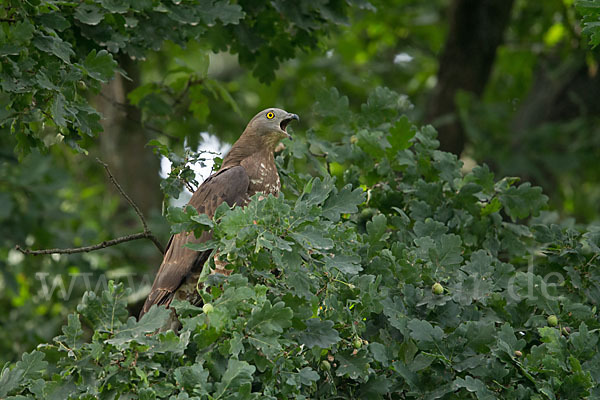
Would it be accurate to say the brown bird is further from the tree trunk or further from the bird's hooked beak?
the tree trunk

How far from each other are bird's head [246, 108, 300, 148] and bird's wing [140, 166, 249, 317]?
13.3 inches

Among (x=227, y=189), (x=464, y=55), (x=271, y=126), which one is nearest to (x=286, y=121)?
(x=271, y=126)

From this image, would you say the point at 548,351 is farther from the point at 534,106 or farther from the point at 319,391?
the point at 534,106

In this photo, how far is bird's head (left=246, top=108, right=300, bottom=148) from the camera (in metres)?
4.78

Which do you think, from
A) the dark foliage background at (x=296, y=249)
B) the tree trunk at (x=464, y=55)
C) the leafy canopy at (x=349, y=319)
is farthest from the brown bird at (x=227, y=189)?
the tree trunk at (x=464, y=55)

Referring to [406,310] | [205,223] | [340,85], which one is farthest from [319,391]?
[340,85]

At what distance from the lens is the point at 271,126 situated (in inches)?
191

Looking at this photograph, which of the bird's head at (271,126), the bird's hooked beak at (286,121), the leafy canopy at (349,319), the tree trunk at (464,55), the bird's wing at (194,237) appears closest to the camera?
the leafy canopy at (349,319)

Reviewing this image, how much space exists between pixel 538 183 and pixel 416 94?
8.18ft

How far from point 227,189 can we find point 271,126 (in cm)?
64

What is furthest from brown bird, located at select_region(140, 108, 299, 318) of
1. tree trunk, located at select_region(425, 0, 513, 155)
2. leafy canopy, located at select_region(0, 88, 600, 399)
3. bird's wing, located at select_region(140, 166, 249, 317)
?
tree trunk, located at select_region(425, 0, 513, 155)

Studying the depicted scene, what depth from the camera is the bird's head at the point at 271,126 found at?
478 centimetres

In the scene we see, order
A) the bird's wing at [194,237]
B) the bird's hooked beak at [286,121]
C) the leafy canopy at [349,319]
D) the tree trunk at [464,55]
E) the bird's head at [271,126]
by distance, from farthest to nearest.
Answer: the tree trunk at [464,55] < the bird's hooked beak at [286,121] < the bird's head at [271,126] < the bird's wing at [194,237] < the leafy canopy at [349,319]

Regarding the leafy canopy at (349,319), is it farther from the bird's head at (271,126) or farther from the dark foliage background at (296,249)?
the bird's head at (271,126)
